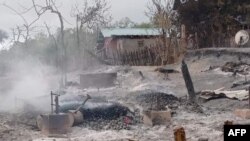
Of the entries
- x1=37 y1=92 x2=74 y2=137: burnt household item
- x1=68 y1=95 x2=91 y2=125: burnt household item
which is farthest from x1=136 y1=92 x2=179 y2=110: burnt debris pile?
x1=37 y1=92 x2=74 y2=137: burnt household item

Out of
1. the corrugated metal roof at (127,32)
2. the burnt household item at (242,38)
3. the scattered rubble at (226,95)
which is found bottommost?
the scattered rubble at (226,95)

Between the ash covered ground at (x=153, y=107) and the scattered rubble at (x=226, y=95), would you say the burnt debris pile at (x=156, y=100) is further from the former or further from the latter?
the scattered rubble at (x=226, y=95)

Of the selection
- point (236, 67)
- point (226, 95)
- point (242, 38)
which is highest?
point (242, 38)

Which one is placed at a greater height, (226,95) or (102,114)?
(226,95)

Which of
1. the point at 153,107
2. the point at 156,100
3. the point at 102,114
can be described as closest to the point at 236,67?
the point at 156,100

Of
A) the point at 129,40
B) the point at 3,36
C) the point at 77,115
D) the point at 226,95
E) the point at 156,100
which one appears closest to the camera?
the point at 77,115

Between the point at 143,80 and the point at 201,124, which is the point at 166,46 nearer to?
the point at 143,80

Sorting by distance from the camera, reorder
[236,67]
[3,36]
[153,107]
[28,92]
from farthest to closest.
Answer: [3,36] → [236,67] → [28,92] → [153,107]

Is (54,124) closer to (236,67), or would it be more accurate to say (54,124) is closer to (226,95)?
(226,95)

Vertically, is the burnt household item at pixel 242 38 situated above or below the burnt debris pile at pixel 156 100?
above

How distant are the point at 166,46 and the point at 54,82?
878 cm

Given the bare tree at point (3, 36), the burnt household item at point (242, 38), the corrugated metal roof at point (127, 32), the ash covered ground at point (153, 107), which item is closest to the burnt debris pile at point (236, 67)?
the ash covered ground at point (153, 107)

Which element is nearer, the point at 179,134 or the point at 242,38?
the point at 179,134

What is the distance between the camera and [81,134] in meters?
9.10
